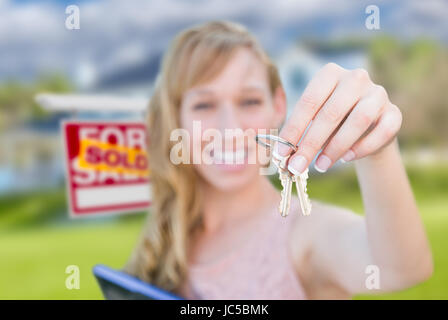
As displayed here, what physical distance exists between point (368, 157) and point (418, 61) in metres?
0.56

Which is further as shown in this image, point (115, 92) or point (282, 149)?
point (115, 92)

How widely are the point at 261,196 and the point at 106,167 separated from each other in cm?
45

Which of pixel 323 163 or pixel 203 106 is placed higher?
pixel 203 106

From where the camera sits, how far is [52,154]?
1177 mm

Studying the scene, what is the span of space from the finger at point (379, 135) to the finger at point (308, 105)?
0.25 feet

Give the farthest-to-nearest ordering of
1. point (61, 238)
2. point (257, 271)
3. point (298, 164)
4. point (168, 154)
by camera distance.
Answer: point (61, 238)
point (168, 154)
point (257, 271)
point (298, 164)

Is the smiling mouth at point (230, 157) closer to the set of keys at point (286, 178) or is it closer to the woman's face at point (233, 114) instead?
the woman's face at point (233, 114)

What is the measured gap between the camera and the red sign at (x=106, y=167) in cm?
114

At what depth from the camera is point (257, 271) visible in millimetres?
946

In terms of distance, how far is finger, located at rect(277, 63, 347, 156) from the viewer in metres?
0.57

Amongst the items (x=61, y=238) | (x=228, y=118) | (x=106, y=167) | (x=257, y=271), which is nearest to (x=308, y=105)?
(x=228, y=118)

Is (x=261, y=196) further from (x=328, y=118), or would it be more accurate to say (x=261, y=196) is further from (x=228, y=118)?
(x=328, y=118)

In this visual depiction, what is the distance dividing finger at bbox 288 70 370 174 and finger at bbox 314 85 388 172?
0.04 ft
